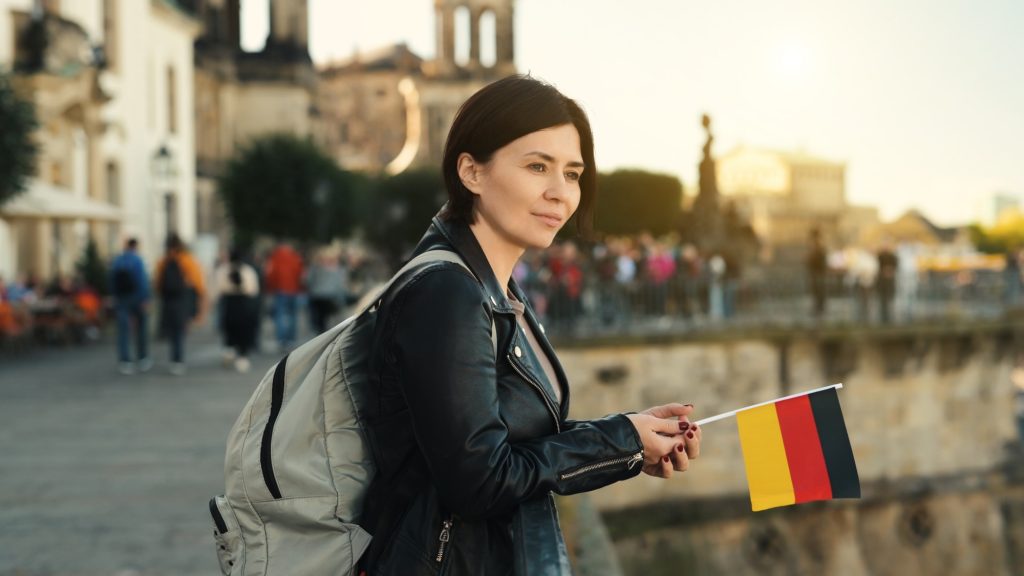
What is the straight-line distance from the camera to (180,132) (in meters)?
38.4

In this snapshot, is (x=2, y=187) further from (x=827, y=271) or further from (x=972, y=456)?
(x=972, y=456)

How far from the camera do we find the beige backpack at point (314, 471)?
→ 2098 millimetres

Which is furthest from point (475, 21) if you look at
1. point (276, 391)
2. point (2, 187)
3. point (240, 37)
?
point (276, 391)

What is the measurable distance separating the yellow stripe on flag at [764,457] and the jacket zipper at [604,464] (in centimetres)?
21

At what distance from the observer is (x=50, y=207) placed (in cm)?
1994

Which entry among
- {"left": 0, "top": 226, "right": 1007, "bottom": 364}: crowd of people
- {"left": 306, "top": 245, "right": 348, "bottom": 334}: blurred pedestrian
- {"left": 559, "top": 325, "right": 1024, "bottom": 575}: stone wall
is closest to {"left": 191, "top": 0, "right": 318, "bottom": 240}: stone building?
{"left": 0, "top": 226, "right": 1007, "bottom": 364}: crowd of people

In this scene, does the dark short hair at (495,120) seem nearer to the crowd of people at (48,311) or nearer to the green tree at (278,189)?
the crowd of people at (48,311)

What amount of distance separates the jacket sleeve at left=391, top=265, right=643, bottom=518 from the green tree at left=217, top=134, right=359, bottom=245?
148 ft

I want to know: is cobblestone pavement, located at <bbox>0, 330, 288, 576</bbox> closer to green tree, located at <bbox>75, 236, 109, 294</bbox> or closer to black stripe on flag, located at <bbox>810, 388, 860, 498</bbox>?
black stripe on flag, located at <bbox>810, 388, 860, 498</bbox>

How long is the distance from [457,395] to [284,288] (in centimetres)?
1779

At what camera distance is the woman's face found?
2219 millimetres

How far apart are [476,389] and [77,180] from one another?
27.3 m

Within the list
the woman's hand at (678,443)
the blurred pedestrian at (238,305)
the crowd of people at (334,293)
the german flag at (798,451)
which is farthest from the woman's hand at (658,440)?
the blurred pedestrian at (238,305)

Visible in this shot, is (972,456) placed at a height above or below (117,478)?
below
